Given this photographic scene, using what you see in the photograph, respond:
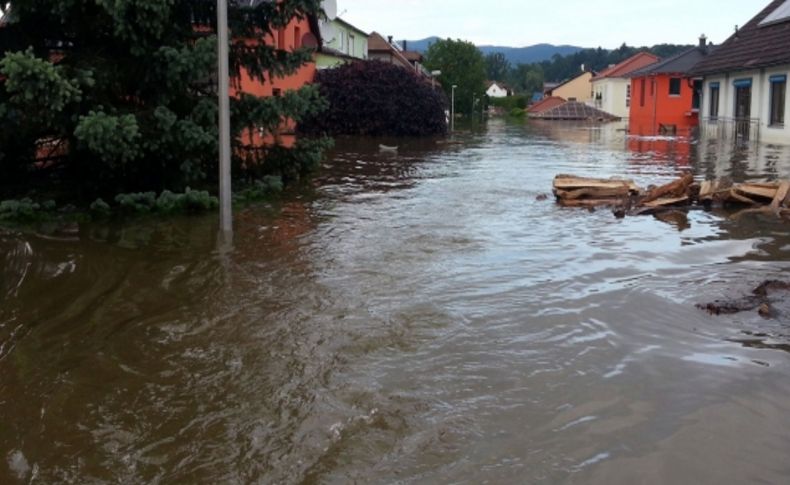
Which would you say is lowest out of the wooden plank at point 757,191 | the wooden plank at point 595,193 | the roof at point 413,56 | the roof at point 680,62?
the wooden plank at point 595,193

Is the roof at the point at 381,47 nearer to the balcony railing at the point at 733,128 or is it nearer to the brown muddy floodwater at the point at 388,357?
the balcony railing at the point at 733,128

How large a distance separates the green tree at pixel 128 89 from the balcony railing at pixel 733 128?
22.4m

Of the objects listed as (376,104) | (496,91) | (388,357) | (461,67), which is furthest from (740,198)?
(496,91)

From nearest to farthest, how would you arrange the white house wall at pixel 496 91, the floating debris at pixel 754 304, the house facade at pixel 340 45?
the floating debris at pixel 754 304
the house facade at pixel 340 45
the white house wall at pixel 496 91

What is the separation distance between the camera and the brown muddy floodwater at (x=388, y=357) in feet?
12.9

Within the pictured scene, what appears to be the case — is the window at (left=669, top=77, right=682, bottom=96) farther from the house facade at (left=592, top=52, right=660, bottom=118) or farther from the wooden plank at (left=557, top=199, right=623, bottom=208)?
the wooden plank at (left=557, top=199, right=623, bottom=208)

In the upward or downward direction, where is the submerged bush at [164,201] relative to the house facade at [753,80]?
downward

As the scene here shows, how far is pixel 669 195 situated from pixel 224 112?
7.27 meters

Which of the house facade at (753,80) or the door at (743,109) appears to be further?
the door at (743,109)

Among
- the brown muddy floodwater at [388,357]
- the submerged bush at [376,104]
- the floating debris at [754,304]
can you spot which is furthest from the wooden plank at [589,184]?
the submerged bush at [376,104]

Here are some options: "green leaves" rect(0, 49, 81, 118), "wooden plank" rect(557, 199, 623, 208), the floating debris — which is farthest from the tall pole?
"wooden plank" rect(557, 199, 623, 208)

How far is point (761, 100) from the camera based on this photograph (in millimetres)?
28172

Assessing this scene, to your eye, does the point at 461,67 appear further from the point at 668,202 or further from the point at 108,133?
the point at 108,133

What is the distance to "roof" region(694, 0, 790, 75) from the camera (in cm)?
2641
